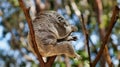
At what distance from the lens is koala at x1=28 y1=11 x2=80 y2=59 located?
3.41 ft

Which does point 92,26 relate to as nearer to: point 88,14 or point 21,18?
point 88,14

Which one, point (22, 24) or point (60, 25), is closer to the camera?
point (60, 25)

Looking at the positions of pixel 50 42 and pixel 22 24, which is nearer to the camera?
pixel 50 42

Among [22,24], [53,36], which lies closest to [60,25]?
[53,36]

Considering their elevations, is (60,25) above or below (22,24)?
above

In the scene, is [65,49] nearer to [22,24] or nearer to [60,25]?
[60,25]

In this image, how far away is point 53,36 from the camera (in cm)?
107

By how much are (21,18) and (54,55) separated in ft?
12.9

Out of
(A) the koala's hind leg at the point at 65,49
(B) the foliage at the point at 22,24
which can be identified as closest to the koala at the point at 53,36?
(A) the koala's hind leg at the point at 65,49

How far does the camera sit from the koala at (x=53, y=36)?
1.04 meters

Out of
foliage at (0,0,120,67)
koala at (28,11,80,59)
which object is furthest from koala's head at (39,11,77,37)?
foliage at (0,0,120,67)

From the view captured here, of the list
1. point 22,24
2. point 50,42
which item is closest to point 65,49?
point 50,42

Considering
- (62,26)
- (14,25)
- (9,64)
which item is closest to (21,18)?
(14,25)

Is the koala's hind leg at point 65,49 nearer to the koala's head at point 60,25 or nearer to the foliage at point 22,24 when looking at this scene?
the koala's head at point 60,25
